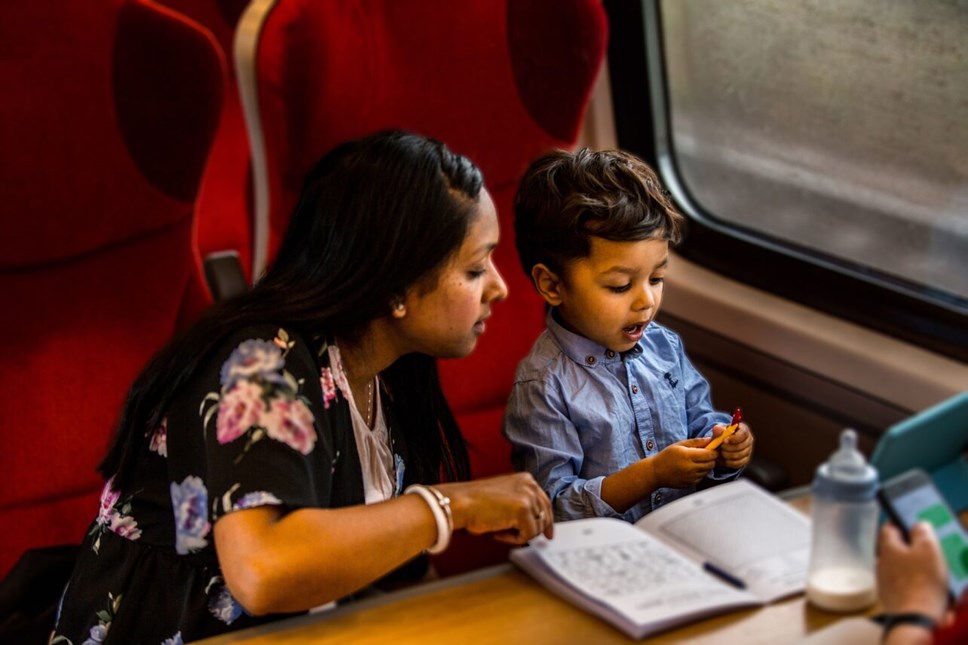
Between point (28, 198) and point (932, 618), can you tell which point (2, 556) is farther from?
point (932, 618)

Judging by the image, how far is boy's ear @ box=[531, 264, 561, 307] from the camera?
1688mm

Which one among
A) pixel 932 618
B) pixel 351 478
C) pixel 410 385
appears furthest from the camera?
pixel 410 385

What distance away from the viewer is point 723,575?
129 centimetres

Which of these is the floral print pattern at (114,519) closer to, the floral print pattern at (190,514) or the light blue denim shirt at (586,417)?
the floral print pattern at (190,514)

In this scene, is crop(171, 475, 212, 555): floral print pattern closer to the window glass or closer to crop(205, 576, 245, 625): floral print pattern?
crop(205, 576, 245, 625): floral print pattern

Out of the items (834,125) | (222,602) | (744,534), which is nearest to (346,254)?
(222,602)

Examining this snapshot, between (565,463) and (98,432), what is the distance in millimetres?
802

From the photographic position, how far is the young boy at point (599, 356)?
1603mm

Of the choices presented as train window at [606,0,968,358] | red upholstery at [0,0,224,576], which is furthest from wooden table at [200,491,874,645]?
train window at [606,0,968,358]

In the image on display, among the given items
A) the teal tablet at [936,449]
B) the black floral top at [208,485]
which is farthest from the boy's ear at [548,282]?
the teal tablet at [936,449]

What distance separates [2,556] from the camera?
6.10 feet

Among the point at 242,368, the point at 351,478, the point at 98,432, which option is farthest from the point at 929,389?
the point at 98,432

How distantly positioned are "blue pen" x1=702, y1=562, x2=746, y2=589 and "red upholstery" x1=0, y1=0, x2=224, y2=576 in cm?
105

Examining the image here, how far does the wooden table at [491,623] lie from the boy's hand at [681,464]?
296 millimetres
